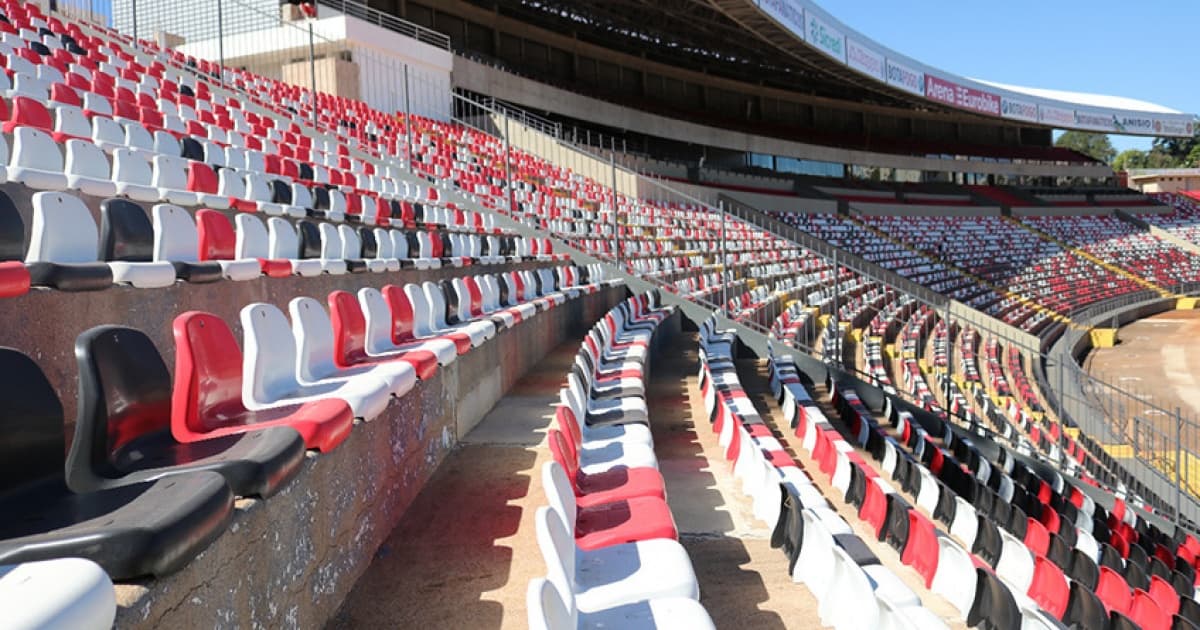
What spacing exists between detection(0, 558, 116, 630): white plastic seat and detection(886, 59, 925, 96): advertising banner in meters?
32.0

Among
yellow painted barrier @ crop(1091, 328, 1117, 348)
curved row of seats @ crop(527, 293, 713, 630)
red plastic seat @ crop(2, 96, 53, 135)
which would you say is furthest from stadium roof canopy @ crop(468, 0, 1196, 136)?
curved row of seats @ crop(527, 293, 713, 630)

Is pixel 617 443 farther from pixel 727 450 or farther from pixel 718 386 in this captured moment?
pixel 718 386

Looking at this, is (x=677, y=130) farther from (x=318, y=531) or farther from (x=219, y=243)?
(x=318, y=531)

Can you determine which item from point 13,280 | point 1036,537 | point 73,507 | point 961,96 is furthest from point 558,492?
point 961,96

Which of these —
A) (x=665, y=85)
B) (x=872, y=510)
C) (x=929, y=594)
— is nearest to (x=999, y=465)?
(x=872, y=510)

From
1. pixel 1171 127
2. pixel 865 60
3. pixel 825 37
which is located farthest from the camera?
pixel 1171 127

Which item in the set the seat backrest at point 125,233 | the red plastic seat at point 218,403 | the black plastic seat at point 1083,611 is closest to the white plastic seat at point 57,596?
the red plastic seat at point 218,403

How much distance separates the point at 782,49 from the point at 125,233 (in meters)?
25.0

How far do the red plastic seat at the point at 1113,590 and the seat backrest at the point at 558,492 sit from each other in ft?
12.4

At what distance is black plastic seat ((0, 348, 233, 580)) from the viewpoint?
3.78ft

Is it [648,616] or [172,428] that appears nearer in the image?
[172,428]

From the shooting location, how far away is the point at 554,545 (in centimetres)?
183

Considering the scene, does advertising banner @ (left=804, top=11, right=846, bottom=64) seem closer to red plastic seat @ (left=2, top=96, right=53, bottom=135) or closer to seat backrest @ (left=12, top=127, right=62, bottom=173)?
red plastic seat @ (left=2, top=96, right=53, bottom=135)

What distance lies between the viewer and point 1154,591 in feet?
17.4
